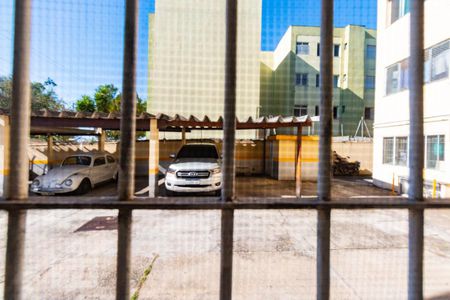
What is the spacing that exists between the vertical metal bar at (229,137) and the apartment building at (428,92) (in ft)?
18.4

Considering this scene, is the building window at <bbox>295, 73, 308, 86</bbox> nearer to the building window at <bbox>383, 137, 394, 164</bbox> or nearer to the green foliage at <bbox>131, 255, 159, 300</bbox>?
the green foliage at <bbox>131, 255, 159, 300</bbox>

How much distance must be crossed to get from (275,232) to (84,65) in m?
3.76

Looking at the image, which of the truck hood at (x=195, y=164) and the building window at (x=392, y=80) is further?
the building window at (x=392, y=80)

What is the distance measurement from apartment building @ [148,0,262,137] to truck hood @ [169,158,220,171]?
3054mm

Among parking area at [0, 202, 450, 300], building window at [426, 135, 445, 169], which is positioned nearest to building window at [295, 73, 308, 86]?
parking area at [0, 202, 450, 300]

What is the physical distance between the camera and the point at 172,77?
276 centimetres

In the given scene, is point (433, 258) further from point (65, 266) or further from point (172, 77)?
point (65, 266)

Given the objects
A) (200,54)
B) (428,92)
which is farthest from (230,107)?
(428,92)

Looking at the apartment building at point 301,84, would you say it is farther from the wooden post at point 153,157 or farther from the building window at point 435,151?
the building window at point 435,151

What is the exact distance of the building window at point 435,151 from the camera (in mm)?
6117

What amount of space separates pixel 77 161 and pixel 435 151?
33.1ft

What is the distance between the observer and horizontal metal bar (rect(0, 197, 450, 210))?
853 mm

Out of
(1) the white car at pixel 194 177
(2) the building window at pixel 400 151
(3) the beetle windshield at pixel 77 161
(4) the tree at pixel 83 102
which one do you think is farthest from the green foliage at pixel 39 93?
(2) the building window at pixel 400 151

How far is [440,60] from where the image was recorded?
633 centimetres
